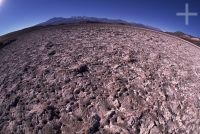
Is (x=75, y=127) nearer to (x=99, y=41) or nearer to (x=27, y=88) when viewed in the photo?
(x=27, y=88)

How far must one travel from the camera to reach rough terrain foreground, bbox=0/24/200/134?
1359 cm

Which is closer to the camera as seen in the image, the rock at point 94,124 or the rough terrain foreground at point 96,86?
the rock at point 94,124

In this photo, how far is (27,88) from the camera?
16.1 metres

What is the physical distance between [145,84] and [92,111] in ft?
15.0

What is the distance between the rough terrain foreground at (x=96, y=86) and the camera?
13.6 metres

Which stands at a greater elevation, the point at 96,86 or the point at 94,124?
the point at 96,86

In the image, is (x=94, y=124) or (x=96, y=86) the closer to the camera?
(x=94, y=124)

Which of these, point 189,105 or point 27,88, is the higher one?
point 27,88

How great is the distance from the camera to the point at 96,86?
16219 mm

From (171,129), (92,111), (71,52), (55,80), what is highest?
(71,52)

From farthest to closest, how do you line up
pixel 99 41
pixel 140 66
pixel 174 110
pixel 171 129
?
pixel 99 41, pixel 140 66, pixel 174 110, pixel 171 129

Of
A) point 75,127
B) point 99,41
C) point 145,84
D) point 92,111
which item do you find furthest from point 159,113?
point 99,41

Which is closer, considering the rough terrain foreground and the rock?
the rock

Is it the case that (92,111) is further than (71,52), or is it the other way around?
(71,52)
